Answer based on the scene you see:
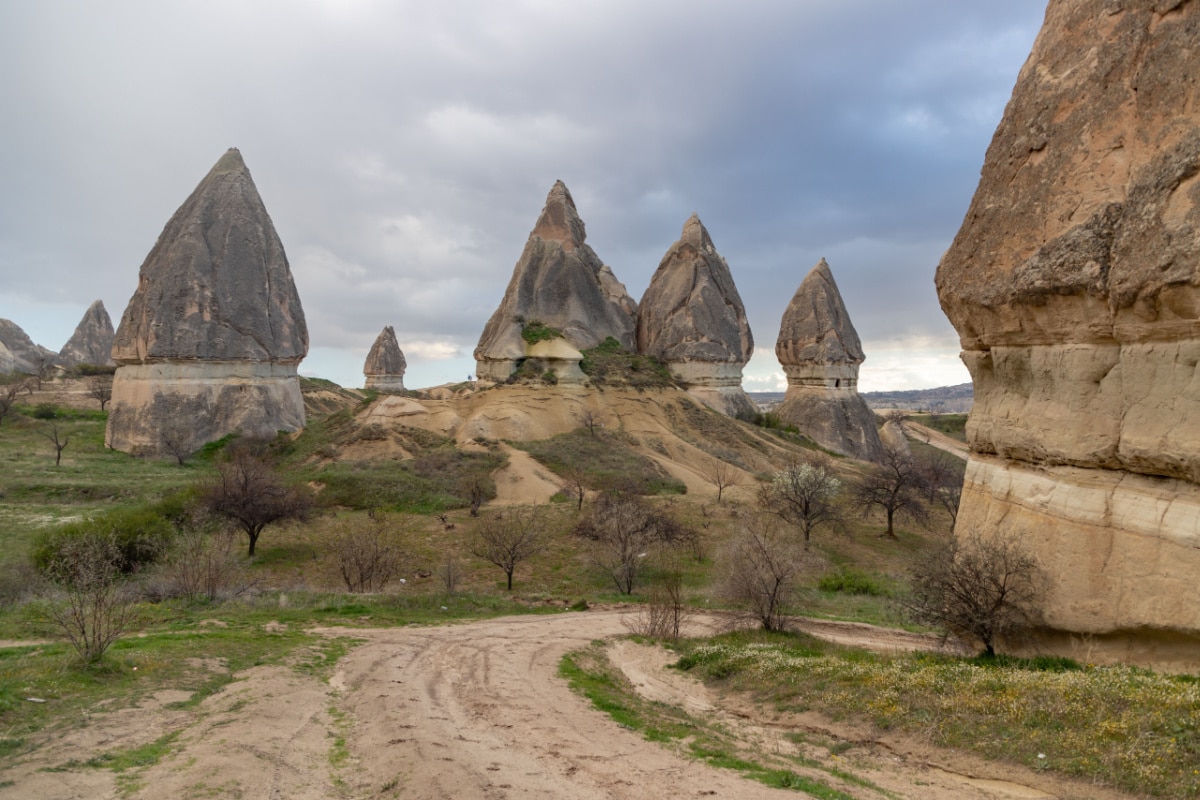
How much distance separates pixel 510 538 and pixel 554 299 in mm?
23659

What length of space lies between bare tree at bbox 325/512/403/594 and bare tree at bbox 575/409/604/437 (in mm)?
14357

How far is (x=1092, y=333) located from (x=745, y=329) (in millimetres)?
39637

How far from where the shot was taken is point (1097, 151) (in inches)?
346

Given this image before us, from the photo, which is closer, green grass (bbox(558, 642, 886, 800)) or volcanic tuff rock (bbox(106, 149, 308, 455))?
green grass (bbox(558, 642, 886, 800))

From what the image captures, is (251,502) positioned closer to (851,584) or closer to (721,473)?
(851,584)

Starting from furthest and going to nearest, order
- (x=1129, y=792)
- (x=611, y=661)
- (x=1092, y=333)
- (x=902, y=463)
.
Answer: (x=902, y=463) < (x=611, y=661) < (x=1092, y=333) < (x=1129, y=792)

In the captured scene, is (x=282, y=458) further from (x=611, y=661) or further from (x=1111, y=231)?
(x=1111, y=231)

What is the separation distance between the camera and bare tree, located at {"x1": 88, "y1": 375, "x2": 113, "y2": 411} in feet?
140

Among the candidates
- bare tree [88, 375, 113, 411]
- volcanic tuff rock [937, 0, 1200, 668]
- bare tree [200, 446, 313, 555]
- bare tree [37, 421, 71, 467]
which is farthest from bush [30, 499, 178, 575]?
bare tree [88, 375, 113, 411]

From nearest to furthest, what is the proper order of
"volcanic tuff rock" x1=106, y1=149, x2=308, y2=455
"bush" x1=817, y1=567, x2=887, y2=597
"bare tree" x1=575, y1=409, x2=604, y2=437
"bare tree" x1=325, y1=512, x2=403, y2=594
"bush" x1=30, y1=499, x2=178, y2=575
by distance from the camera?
"bush" x1=30, y1=499, x2=178, y2=575, "bare tree" x1=325, y1=512, x2=403, y2=594, "bush" x1=817, y1=567, x2=887, y2=597, "volcanic tuff rock" x1=106, y1=149, x2=308, y2=455, "bare tree" x1=575, y1=409, x2=604, y2=437

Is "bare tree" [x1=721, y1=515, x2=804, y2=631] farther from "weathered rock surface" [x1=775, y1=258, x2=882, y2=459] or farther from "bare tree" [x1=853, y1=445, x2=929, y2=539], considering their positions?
"weathered rock surface" [x1=775, y1=258, x2=882, y2=459]

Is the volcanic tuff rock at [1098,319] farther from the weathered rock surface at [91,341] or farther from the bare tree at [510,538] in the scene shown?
the weathered rock surface at [91,341]

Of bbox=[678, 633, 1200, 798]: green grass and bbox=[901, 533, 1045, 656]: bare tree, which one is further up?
bbox=[901, 533, 1045, 656]: bare tree

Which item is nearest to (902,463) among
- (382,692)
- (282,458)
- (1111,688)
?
(1111,688)
